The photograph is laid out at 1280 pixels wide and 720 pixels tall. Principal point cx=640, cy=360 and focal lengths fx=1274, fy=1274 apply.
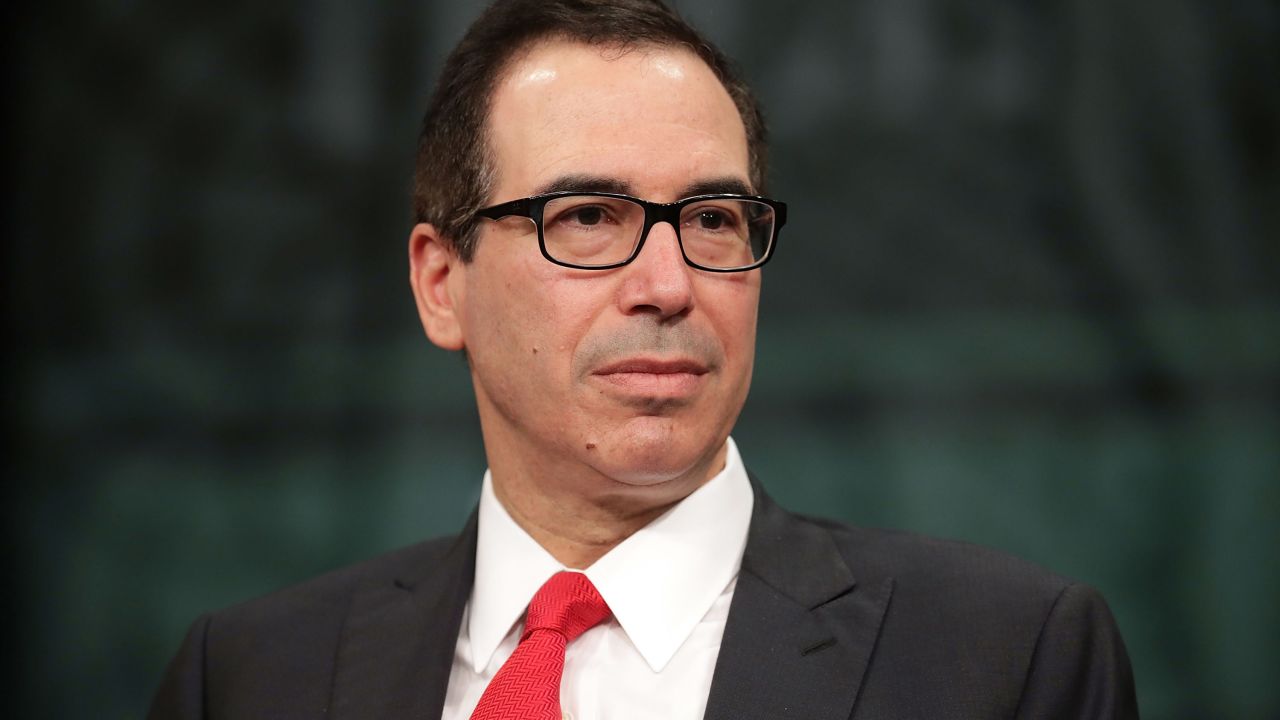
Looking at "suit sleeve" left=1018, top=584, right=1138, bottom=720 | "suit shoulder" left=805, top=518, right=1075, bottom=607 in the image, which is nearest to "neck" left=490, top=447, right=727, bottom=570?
"suit shoulder" left=805, top=518, right=1075, bottom=607

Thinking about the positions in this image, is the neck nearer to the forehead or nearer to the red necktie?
the red necktie

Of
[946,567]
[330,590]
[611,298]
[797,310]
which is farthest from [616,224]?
[797,310]

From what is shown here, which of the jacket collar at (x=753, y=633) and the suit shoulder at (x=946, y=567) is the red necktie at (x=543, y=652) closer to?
the jacket collar at (x=753, y=633)

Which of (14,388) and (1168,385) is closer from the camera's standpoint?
(1168,385)

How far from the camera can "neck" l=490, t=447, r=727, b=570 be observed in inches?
72.7

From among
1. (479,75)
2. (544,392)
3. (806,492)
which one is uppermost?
(479,75)

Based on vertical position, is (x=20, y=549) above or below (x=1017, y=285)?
below

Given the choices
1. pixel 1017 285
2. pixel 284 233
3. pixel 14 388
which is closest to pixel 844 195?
pixel 1017 285

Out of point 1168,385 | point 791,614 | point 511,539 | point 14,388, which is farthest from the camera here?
point 14,388

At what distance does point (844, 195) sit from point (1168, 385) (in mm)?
852

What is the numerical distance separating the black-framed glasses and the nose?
0.5 inches

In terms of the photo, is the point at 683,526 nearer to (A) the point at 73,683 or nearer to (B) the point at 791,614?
(B) the point at 791,614

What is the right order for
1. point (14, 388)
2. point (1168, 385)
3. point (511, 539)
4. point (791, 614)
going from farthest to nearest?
point (14, 388) < point (1168, 385) < point (511, 539) < point (791, 614)

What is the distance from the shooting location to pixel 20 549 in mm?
3031
